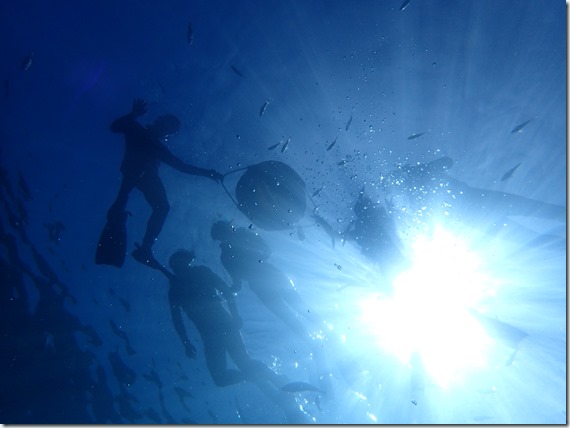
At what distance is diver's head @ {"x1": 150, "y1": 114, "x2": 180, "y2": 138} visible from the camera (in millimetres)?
8039

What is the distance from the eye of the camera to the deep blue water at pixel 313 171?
23.7ft

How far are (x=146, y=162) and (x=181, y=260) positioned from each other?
3.47 metres

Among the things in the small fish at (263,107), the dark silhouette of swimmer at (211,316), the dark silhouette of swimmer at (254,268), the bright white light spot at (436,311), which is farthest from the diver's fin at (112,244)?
the bright white light spot at (436,311)

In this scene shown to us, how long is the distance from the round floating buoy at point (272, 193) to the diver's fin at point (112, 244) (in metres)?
2.91

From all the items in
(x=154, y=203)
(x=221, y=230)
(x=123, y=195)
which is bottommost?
(x=123, y=195)

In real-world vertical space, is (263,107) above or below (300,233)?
above

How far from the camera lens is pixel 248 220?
31.4ft

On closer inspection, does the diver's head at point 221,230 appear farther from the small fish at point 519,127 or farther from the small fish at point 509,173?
the small fish at point 519,127

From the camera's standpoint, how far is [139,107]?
7617mm

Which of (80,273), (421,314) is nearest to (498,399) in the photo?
(421,314)

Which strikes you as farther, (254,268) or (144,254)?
(254,268)

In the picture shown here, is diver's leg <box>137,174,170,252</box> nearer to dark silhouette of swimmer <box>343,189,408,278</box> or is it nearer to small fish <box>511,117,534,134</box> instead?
dark silhouette of swimmer <box>343,189,408,278</box>

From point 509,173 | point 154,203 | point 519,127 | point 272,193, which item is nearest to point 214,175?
point 272,193

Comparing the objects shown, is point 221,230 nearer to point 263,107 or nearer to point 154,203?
point 154,203
